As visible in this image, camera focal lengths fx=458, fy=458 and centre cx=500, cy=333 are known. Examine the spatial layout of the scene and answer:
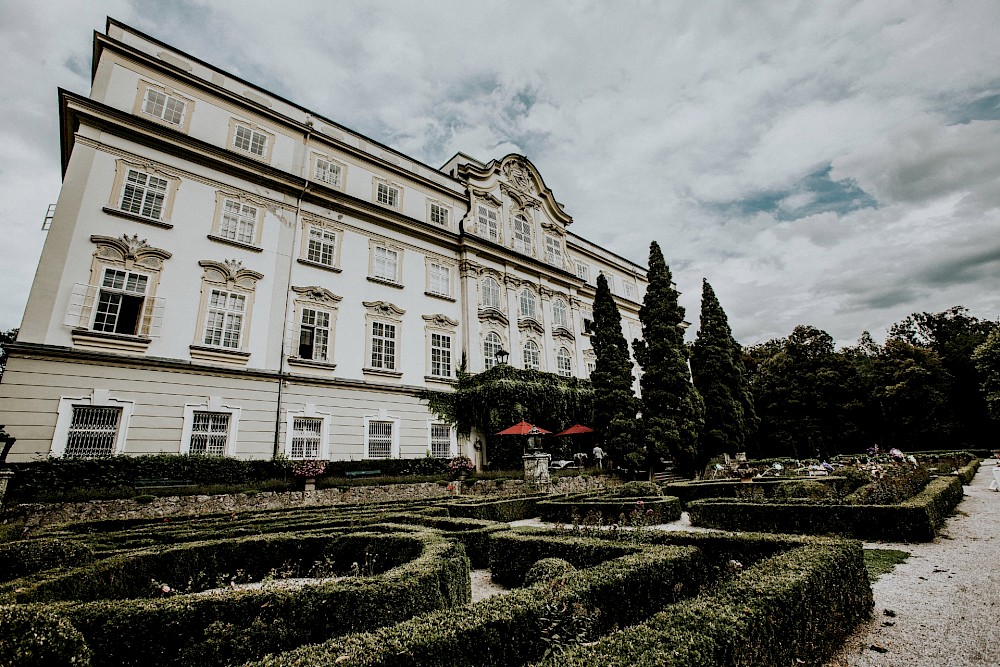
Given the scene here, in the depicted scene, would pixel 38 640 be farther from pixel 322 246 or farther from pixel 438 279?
pixel 438 279

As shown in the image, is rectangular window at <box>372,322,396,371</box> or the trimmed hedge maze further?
rectangular window at <box>372,322,396,371</box>

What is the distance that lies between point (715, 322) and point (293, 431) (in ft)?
87.8

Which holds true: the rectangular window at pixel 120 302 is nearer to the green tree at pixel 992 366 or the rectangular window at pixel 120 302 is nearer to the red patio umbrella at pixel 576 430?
the red patio umbrella at pixel 576 430

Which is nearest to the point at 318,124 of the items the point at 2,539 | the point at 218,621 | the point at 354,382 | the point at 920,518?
the point at 354,382

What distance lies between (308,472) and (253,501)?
1757 millimetres

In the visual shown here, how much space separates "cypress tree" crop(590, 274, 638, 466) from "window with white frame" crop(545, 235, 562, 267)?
6.06 meters

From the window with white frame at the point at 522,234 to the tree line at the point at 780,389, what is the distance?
5.99 m

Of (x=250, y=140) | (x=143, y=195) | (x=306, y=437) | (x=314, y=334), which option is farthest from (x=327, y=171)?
(x=306, y=437)

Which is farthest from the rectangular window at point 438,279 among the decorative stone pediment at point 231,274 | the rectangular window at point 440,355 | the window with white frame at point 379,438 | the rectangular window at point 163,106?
the rectangular window at point 163,106

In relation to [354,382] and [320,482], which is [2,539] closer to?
[320,482]

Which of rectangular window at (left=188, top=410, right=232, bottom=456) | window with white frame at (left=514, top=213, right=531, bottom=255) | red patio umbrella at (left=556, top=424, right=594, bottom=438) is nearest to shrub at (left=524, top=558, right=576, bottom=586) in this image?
rectangular window at (left=188, top=410, right=232, bottom=456)

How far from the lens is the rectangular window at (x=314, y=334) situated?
19312mm

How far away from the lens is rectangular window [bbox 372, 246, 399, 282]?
22.5 meters

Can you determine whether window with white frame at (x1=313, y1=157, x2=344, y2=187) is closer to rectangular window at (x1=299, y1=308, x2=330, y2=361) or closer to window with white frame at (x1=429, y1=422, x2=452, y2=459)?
rectangular window at (x1=299, y1=308, x2=330, y2=361)
